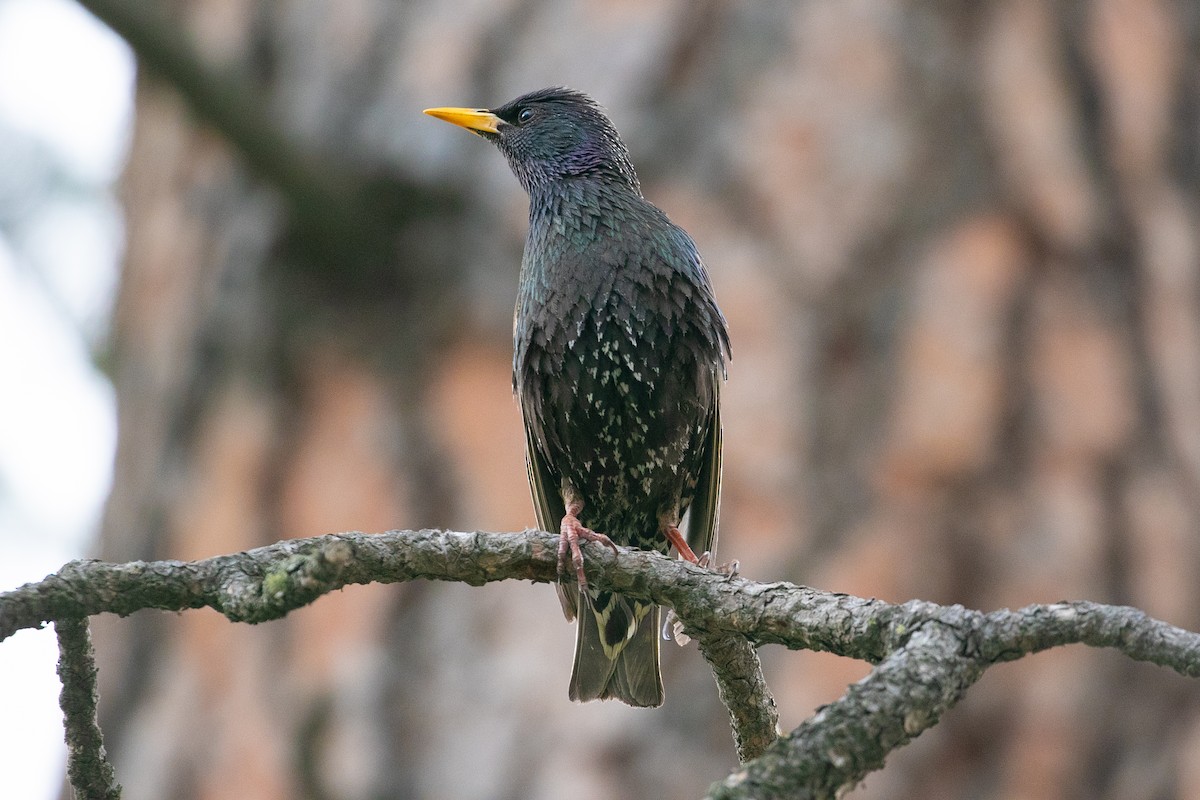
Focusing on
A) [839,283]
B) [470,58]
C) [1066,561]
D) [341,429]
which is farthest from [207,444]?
[1066,561]

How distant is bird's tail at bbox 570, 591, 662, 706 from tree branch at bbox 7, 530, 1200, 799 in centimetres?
168

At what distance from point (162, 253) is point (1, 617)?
4389mm

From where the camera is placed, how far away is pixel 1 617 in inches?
75.8

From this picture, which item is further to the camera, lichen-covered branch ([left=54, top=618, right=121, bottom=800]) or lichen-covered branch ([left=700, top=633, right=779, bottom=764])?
lichen-covered branch ([left=700, top=633, right=779, bottom=764])


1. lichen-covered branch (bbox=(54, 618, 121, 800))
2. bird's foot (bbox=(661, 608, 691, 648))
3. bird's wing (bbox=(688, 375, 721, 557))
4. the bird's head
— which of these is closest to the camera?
lichen-covered branch (bbox=(54, 618, 121, 800))

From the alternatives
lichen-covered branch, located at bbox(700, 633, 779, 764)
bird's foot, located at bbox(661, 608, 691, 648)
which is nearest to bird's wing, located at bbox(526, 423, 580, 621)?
bird's foot, located at bbox(661, 608, 691, 648)

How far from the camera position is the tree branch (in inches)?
70.1

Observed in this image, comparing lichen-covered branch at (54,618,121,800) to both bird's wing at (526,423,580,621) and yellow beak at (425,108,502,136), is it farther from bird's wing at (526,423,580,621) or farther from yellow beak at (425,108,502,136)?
yellow beak at (425,108,502,136)

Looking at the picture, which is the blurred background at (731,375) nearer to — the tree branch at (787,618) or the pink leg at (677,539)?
the pink leg at (677,539)

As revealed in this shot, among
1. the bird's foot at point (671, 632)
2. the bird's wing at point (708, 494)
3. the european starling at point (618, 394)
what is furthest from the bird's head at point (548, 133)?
the bird's foot at point (671, 632)

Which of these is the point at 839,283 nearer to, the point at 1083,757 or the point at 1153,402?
the point at 1153,402

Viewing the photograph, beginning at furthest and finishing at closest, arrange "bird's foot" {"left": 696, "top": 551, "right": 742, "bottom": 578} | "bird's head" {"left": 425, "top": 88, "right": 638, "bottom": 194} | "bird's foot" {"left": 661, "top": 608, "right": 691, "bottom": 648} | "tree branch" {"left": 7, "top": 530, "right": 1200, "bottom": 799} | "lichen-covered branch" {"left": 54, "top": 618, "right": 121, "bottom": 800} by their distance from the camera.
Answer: "bird's head" {"left": 425, "top": 88, "right": 638, "bottom": 194} < "bird's foot" {"left": 661, "top": 608, "right": 691, "bottom": 648} < "bird's foot" {"left": 696, "top": 551, "right": 742, "bottom": 578} < "lichen-covered branch" {"left": 54, "top": 618, "right": 121, "bottom": 800} < "tree branch" {"left": 7, "top": 530, "right": 1200, "bottom": 799}

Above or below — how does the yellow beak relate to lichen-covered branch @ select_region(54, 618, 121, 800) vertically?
above

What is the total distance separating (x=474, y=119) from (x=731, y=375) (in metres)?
1.39
